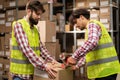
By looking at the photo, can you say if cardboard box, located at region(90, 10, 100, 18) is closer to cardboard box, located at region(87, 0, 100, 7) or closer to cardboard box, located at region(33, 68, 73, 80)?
cardboard box, located at region(87, 0, 100, 7)

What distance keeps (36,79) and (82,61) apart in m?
0.62

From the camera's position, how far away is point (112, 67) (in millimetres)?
2355

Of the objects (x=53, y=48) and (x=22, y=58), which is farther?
(x=53, y=48)

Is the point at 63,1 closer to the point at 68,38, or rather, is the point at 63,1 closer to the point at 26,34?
the point at 68,38

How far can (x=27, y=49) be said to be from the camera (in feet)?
6.91

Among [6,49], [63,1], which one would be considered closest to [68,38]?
[63,1]

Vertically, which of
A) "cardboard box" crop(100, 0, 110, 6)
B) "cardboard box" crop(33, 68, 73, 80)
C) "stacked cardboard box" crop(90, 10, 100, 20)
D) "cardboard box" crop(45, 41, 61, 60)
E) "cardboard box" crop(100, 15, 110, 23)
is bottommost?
"cardboard box" crop(33, 68, 73, 80)

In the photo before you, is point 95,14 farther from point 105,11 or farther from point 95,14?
point 105,11

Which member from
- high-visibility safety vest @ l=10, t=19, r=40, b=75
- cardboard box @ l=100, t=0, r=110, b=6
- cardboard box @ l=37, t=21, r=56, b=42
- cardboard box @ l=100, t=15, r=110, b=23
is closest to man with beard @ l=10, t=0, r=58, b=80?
high-visibility safety vest @ l=10, t=19, r=40, b=75

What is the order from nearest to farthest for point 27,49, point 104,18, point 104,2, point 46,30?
point 27,49 < point 46,30 < point 104,18 < point 104,2

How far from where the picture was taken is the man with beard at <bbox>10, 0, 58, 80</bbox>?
2109mm

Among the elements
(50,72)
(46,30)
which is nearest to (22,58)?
(50,72)

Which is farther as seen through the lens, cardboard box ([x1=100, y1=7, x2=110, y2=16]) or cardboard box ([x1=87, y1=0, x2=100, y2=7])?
cardboard box ([x1=87, y1=0, x2=100, y2=7])

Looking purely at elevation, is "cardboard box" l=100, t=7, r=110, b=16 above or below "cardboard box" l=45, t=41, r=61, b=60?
above
